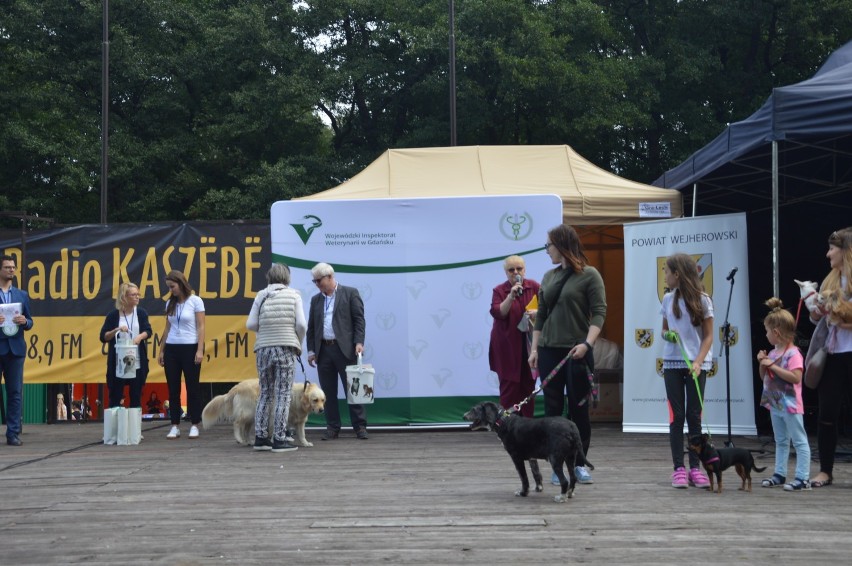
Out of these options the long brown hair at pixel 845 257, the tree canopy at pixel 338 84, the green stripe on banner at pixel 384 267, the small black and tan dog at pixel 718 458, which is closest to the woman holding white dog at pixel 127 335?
the green stripe on banner at pixel 384 267

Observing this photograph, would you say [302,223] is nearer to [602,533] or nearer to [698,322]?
[698,322]

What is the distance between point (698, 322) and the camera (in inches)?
297

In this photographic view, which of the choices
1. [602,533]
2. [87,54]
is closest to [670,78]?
[87,54]

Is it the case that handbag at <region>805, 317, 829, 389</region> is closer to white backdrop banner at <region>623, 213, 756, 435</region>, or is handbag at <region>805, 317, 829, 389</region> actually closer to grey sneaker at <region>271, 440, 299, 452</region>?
white backdrop banner at <region>623, 213, 756, 435</region>

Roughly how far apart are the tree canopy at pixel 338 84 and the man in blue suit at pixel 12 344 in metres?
16.6

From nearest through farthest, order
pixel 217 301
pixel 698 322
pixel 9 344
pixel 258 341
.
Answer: pixel 698 322, pixel 258 341, pixel 9 344, pixel 217 301

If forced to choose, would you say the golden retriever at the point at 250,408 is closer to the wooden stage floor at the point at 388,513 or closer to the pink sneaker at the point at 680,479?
the wooden stage floor at the point at 388,513

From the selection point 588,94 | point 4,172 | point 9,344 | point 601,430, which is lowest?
point 601,430

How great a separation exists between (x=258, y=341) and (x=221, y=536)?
450 cm

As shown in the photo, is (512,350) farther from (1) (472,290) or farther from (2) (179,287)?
(2) (179,287)

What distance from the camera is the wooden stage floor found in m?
5.64

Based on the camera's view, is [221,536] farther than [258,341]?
No

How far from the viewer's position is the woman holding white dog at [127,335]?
11.9m

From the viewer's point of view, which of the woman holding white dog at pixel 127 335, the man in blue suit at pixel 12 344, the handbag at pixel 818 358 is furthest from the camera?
the woman holding white dog at pixel 127 335
